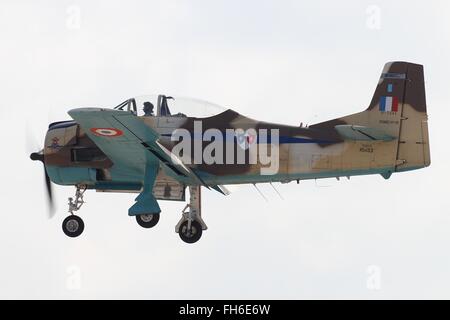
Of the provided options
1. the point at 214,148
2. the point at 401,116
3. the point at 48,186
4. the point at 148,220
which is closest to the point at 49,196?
the point at 48,186

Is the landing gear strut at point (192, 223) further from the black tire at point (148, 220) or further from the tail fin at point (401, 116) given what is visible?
the tail fin at point (401, 116)

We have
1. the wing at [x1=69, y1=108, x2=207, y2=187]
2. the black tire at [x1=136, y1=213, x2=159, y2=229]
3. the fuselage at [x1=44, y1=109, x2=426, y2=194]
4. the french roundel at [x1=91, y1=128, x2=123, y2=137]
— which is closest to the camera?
the wing at [x1=69, y1=108, x2=207, y2=187]

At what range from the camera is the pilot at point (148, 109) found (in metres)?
30.2

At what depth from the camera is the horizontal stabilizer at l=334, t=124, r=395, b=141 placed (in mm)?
29062

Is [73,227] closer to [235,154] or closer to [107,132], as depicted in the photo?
[107,132]

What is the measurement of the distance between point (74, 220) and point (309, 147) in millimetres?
4961

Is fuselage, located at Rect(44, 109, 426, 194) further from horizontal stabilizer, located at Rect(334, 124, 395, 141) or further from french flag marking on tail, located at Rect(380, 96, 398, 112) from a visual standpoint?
french flag marking on tail, located at Rect(380, 96, 398, 112)

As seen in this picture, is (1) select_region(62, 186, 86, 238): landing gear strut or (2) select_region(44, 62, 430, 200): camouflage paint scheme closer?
(2) select_region(44, 62, 430, 200): camouflage paint scheme

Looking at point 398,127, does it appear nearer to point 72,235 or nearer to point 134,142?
point 134,142

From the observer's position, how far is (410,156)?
28953mm

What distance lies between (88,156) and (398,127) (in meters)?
6.00

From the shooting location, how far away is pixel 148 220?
104 ft

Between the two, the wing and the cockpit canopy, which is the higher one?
the cockpit canopy

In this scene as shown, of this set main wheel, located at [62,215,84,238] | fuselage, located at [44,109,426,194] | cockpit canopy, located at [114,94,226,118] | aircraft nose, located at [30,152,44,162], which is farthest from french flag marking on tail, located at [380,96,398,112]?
aircraft nose, located at [30,152,44,162]
